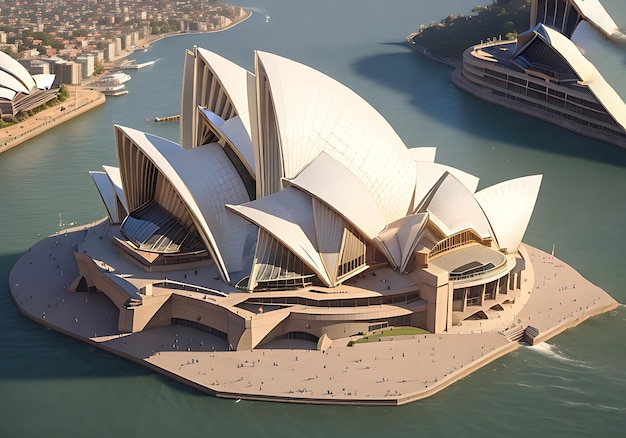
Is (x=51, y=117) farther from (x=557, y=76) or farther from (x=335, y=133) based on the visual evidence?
(x=335, y=133)

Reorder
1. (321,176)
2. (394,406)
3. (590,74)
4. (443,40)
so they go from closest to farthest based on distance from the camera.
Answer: (394,406)
(321,176)
(590,74)
(443,40)

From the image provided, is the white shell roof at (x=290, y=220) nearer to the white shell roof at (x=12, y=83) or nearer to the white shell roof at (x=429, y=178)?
the white shell roof at (x=429, y=178)

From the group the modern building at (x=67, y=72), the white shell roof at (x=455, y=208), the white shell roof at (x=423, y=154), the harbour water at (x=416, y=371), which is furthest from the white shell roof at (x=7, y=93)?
the white shell roof at (x=455, y=208)

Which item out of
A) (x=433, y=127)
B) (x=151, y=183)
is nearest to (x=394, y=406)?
(x=151, y=183)

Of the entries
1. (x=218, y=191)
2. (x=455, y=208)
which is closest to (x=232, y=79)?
(x=218, y=191)

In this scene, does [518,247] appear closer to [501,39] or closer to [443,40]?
[501,39]

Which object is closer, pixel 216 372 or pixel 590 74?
pixel 216 372
